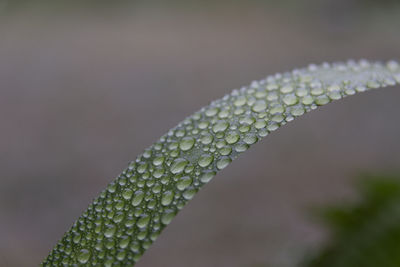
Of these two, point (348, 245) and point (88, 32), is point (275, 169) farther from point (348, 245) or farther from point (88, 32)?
point (88, 32)

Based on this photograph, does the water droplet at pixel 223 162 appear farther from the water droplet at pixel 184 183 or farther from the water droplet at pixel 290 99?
the water droplet at pixel 290 99

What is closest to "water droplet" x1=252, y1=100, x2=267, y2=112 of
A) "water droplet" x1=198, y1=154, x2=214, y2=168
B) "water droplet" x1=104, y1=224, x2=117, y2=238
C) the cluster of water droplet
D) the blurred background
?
→ the cluster of water droplet

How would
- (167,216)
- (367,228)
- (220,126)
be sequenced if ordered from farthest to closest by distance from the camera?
(367,228)
(220,126)
(167,216)

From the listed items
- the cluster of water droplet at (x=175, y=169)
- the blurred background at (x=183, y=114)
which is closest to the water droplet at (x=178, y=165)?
the cluster of water droplet at (x=175, y=169)

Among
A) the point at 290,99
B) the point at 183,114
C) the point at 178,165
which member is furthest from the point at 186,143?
the point at 183,114

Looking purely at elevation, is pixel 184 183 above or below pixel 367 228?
above

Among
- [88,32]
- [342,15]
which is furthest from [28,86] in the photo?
[342,15]

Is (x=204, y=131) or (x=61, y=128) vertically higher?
(x=61, y=128)

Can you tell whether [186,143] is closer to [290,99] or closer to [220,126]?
[220,126]
